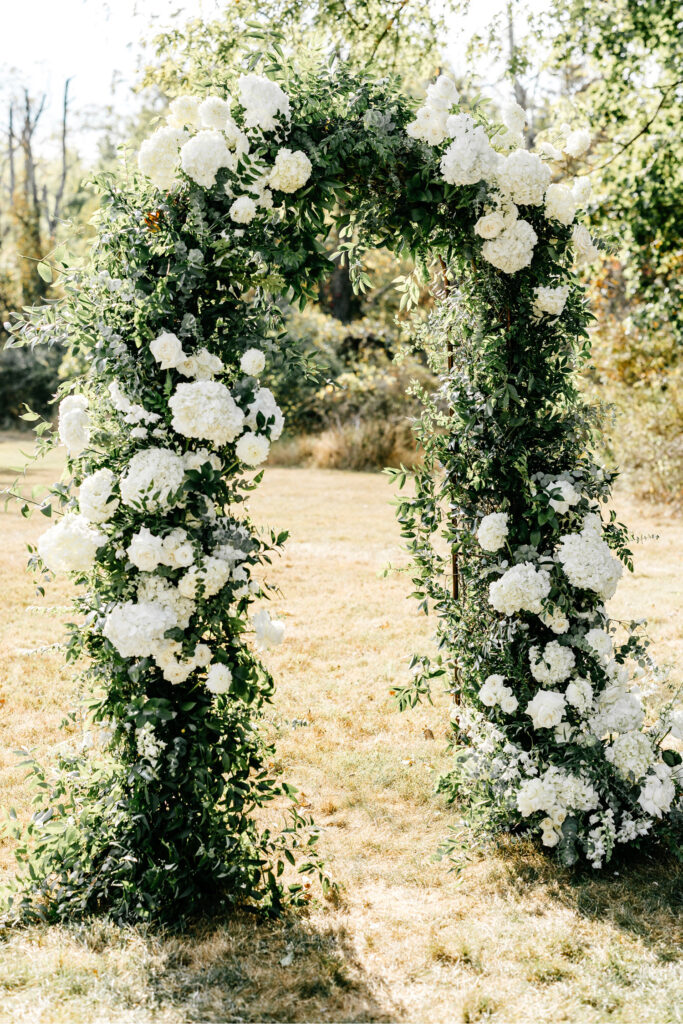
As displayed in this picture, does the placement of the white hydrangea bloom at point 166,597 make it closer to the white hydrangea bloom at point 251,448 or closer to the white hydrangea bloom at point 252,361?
the white hydrangea bloom at point 251,448

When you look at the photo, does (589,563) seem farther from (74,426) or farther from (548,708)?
(74,426)

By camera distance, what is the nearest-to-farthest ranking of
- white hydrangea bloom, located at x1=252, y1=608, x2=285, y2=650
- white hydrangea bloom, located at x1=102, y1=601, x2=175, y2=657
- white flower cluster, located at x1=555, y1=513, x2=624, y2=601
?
1. white hydrangea bloom, located at x1=102, y1=601, x2=175, y2=657
2. white hydrangea bloom, located at x1=252, y1=608, x2=285, y2=650
3. white flower cluster, located at x1=555, y1=513, x2=624, y2=601

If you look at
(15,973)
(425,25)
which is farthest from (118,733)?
(425,25)

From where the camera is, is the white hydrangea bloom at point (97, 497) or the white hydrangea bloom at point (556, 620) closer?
the white hydrangea bloom at point (97, 497)

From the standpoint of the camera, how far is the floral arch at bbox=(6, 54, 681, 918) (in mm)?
2984

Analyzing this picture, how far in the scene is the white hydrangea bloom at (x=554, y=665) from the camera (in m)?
3.52

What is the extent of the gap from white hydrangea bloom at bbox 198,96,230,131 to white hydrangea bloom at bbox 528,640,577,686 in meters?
2.35

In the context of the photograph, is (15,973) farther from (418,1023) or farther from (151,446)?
(151,446)

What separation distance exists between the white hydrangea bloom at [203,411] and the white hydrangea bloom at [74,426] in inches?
Result: 13.9

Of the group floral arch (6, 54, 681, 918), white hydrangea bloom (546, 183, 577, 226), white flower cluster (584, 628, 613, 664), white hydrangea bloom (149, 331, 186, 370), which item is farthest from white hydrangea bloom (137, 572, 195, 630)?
white hydrangea bloom (546, 183, 577, 226)

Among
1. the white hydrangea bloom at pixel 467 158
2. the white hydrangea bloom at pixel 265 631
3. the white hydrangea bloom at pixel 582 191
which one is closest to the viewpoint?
the white hydrangea bloom at pixel 265 631

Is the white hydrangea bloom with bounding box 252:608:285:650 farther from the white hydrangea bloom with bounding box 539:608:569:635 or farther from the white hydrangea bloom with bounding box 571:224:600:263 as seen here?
the white hydrangea bloom with bounding box 571:224:600:263

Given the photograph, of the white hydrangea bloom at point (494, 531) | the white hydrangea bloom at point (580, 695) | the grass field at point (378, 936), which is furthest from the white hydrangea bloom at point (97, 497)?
the white hydrangea bloom at point (580, 695)

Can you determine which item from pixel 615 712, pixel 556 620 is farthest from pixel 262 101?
pixel 615 712
